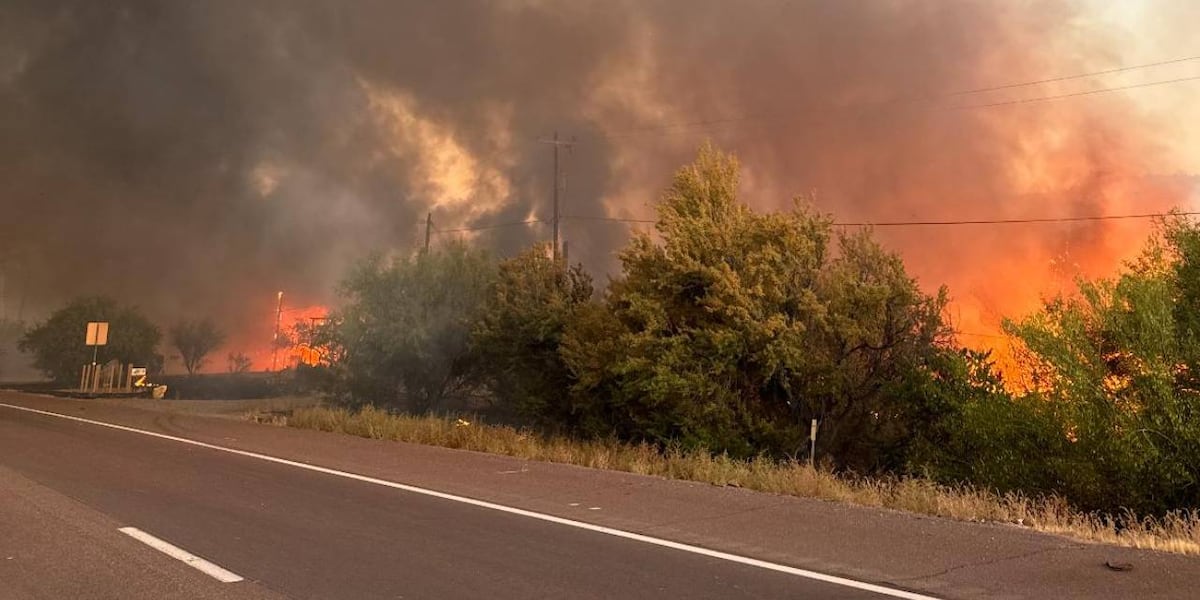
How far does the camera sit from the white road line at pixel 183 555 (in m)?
6.55

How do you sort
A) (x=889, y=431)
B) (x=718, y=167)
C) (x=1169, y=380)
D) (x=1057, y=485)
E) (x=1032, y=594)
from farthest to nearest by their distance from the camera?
1. (x=718, y=167)
2. (x=889, y=431)
3. (x=1057, y=485)
4. (x=1169, y=380)
5. (x=1032, y=594)

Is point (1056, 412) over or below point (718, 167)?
below

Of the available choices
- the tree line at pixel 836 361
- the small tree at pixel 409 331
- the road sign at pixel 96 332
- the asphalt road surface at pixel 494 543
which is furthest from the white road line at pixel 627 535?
the road sign at pixel 96 332

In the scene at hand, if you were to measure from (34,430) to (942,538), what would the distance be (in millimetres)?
21031

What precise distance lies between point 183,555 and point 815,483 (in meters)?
7.52

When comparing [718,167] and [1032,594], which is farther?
[718,167]

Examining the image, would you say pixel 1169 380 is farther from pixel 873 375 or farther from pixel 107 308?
pixel 107 308

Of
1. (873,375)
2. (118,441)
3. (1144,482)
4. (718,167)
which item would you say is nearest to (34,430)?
(118,441)

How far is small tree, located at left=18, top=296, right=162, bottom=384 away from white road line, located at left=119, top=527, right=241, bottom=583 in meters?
70.9

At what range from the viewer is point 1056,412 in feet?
43.3

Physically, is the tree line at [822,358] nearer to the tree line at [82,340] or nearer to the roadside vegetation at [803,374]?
the roadside vegetation at [803,374]

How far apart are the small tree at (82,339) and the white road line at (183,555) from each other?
70.9 metres

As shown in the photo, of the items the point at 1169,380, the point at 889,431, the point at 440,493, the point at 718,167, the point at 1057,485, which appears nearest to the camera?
the point at 440,493

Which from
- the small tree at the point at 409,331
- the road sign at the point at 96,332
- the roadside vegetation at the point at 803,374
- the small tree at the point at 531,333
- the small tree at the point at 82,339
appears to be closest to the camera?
the roadside vegetation at the point at 803,374
